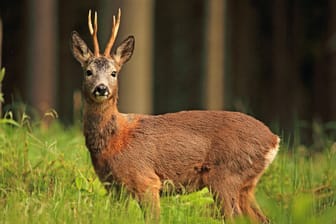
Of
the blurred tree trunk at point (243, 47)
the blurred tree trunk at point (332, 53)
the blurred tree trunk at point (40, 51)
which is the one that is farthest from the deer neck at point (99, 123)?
the blurred tree trunk at point (243, 47)

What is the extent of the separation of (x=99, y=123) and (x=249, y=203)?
3.53ft

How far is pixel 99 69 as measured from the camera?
7.11m

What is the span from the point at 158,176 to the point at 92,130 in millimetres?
528

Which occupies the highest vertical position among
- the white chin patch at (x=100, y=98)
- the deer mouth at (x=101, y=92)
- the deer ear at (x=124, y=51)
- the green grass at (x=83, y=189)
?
the deer ear at (x=124, y=51)

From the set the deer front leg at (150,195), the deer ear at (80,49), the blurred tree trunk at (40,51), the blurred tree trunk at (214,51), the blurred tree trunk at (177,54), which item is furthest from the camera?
the blurred tree trunk at (177,54)

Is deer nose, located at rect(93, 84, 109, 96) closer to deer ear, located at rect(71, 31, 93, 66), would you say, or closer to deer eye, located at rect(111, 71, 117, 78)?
deer eye, located at rect(111, 71, 117, 78)

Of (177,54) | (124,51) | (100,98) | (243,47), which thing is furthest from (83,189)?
(177,54)

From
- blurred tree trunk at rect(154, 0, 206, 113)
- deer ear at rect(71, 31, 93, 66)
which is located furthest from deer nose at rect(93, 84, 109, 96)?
blurred tree trunk at rect(154, 0, 206, 113)

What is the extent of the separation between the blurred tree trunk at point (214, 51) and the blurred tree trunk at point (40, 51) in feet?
8.37

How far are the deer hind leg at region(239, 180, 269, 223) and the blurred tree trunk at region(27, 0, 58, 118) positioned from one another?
8017mm

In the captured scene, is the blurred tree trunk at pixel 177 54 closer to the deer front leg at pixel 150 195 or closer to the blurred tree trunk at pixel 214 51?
the blurred tree trunk at pixel 214 51

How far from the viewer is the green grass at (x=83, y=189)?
6309 mm

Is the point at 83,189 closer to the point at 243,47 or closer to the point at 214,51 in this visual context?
the point at 214,51

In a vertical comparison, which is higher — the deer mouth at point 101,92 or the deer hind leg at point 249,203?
the deer mouth at point 101,92
